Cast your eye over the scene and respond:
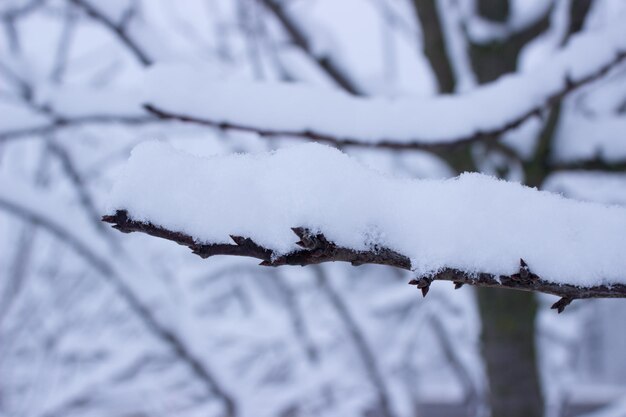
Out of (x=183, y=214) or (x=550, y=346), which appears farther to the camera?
(x=550, y=346)

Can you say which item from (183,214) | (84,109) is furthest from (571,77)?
(84,109)

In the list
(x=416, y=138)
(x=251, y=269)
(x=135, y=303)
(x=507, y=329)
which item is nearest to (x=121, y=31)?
(x=416, y=138)

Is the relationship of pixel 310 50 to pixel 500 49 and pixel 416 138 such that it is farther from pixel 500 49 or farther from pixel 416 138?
pixel 416 138

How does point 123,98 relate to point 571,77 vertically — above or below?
above

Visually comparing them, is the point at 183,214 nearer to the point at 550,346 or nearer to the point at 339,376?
the point at 339,376

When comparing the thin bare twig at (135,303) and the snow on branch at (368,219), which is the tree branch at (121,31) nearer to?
the thin bare twig at (135,303)

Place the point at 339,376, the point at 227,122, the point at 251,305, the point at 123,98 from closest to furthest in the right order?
the point at 227,122
the point at 123,98
the point at 339,376
the point at 251,305

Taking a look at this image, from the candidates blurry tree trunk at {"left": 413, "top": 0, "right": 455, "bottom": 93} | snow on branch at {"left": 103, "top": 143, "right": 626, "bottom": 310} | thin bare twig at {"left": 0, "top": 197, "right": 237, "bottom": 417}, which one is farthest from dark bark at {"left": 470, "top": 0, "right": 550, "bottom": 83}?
snow on branch at {"left": 103, "top": 143, "right": 626, "bottom": 310}
